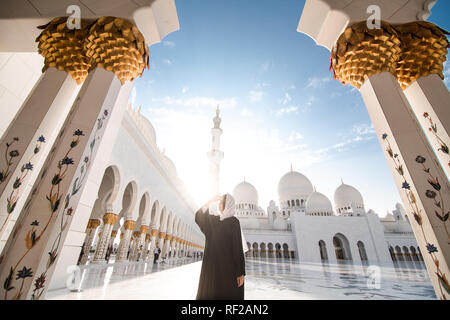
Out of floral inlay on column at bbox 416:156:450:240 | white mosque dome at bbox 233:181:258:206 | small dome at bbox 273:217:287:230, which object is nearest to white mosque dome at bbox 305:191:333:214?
small dome at bbox 273:217:287:230

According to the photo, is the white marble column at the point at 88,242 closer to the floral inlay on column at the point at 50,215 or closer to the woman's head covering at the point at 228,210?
the floral inlay on column at the point at 50,215

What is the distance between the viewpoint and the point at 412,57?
5.84 feet

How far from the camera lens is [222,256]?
1532mm

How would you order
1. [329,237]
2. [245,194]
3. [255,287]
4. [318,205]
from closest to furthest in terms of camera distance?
[255,287] < [329,237] < [318,205] < [245,194]

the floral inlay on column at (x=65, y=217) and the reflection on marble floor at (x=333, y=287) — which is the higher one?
the floral inlay on column at (x=65, y=217)

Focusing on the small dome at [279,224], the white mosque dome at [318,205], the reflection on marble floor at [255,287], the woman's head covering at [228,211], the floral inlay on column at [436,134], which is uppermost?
the white mosque dome at [318,205]

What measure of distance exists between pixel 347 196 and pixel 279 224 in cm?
819

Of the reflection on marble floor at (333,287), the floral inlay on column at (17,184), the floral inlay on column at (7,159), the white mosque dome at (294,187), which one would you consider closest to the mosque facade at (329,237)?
the white mosque dome at (294,187)

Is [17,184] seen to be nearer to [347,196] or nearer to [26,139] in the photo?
[26,139]

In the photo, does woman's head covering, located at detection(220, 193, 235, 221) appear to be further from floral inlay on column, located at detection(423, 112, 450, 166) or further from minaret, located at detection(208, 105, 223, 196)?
minaret, located at detection(208, 105, 223, 196)

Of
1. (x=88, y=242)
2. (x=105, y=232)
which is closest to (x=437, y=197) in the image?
(x=105, y=232)

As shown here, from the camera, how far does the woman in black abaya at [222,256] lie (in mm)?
1431

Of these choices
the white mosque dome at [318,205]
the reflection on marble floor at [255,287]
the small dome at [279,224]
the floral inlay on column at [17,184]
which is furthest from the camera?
the white mosque dome at [318,205]
